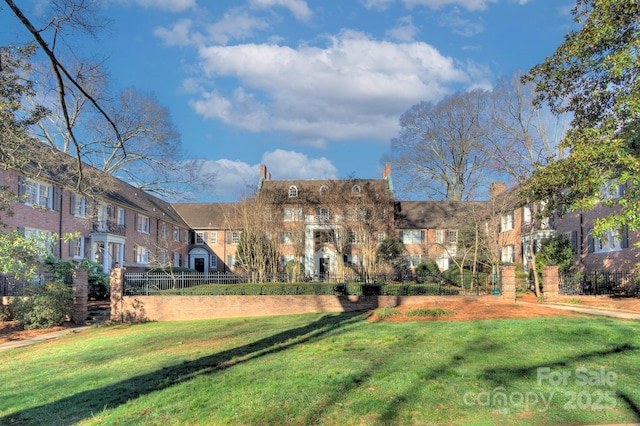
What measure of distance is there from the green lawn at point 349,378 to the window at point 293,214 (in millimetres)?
19568

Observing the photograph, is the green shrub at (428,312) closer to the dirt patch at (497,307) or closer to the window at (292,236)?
the dirt patch at (497,307)

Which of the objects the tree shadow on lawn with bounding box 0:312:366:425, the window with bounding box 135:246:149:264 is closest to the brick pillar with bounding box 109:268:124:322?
the tree shadow on lawn with bounding box 0:312:366:425

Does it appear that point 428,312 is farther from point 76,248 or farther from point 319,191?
point 319,191

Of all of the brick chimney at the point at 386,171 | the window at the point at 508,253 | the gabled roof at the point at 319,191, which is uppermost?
the brick chimney at the point at 386,171

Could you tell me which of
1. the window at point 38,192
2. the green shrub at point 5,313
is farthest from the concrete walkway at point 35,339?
the window at point 38,192

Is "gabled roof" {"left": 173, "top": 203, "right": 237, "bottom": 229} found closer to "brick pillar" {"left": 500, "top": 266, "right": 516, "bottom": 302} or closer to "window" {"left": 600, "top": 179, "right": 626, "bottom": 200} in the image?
"brick pillar" {"left": 500, "top": 266, "right": 516, "bottom": 302}

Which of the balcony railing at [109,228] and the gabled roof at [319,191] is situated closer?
the balcony railing at [109,228]

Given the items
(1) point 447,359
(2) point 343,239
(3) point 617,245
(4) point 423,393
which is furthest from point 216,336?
(3) point 617,245

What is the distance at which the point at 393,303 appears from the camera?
16.8 m

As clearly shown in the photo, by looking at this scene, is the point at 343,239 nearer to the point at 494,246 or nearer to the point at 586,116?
the point at 494,246

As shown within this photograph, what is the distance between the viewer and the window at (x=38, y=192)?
2289cm

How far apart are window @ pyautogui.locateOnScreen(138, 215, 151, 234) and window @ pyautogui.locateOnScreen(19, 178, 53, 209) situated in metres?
11.0

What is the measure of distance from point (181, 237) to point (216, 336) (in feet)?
111

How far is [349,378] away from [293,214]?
25.3 metres
